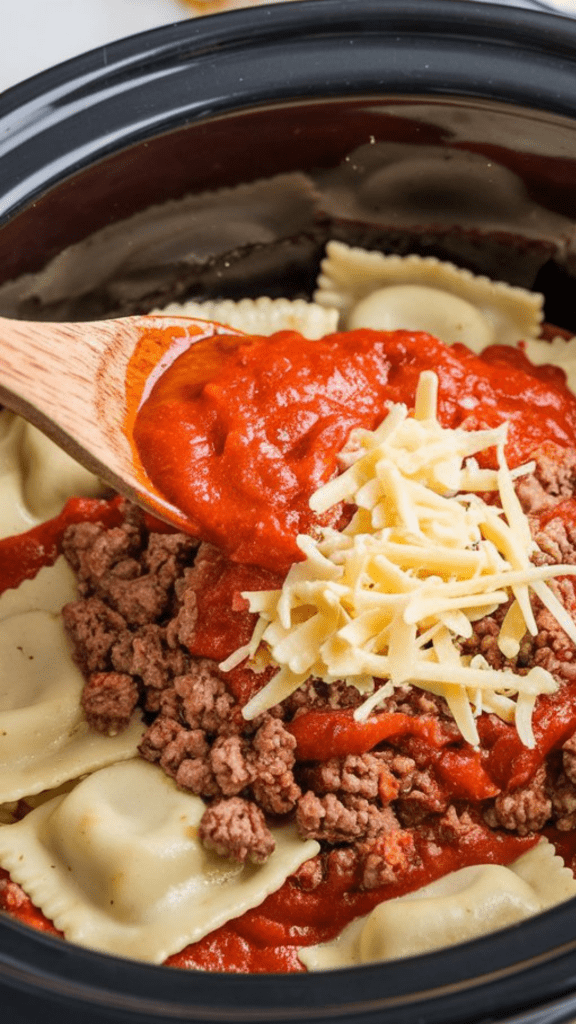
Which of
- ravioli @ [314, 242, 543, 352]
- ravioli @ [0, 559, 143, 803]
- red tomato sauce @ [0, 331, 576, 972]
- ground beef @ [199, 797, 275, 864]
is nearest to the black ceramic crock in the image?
ravioli @ [314, 242, 543, 352]

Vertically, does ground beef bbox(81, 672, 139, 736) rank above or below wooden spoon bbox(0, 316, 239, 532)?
below

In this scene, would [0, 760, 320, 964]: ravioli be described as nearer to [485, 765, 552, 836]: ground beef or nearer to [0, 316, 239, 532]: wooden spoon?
[485, 765, 552, 836]: ground beef

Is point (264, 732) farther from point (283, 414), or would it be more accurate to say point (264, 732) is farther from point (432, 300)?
point (432, 300)

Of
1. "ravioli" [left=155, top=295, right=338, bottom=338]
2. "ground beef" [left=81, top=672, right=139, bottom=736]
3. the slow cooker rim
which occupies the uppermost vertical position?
the slow cooker rim

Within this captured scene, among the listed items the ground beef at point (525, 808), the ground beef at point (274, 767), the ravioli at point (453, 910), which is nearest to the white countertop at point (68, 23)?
the ground beef at point (274, 767)

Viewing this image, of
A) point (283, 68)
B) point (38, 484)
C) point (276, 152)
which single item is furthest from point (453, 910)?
point (283, 68)

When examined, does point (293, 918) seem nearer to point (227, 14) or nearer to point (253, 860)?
point (253, 860)

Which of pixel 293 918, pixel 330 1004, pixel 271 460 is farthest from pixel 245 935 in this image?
pixel 271 460
